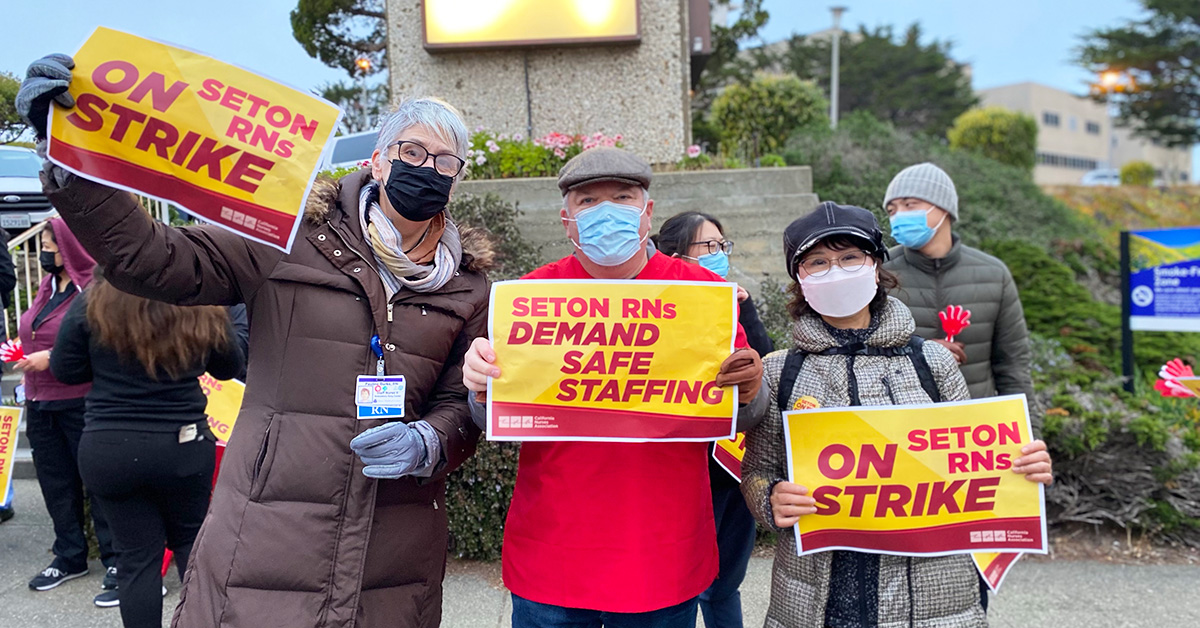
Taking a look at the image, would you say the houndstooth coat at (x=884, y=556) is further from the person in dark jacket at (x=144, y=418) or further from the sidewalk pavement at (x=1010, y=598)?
the person in dark jacket at (x=144, y=418)

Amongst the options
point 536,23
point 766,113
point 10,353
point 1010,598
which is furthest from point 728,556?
point 766,113

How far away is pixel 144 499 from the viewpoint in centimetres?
336

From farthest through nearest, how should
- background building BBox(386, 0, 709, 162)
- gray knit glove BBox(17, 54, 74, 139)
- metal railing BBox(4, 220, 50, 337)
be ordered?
background building BBox(386, 0, 709, 162) → metal railing BBox(4, 220, 50, 337) → gray knit glove BBox(17, 54, 74, 139)

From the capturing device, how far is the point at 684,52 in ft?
30.7

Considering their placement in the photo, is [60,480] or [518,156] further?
[518,156]

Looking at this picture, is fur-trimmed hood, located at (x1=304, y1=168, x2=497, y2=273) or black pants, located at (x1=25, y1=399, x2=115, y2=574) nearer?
fur-trimmed hood, located at (x1=304, y1=168, x2=497, y2=273)

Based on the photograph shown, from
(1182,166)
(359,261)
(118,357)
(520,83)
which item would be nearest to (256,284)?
(359,261)

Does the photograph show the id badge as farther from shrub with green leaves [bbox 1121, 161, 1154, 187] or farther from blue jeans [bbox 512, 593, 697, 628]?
shrub with green leaves [bbox 1121, 161, 1154, 187]

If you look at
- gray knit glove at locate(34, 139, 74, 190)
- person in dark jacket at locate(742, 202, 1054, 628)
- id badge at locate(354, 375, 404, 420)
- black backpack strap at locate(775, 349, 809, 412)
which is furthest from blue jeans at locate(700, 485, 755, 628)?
gray knit glove at locate(34, 139, 74, 190)

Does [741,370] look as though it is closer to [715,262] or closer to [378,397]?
[378,397]

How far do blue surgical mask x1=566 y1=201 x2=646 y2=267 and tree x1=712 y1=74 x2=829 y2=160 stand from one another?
10461mm

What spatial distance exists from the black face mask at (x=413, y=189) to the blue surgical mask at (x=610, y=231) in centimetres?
42

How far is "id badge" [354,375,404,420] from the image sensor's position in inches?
78.9

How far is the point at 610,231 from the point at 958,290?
6.84ft
